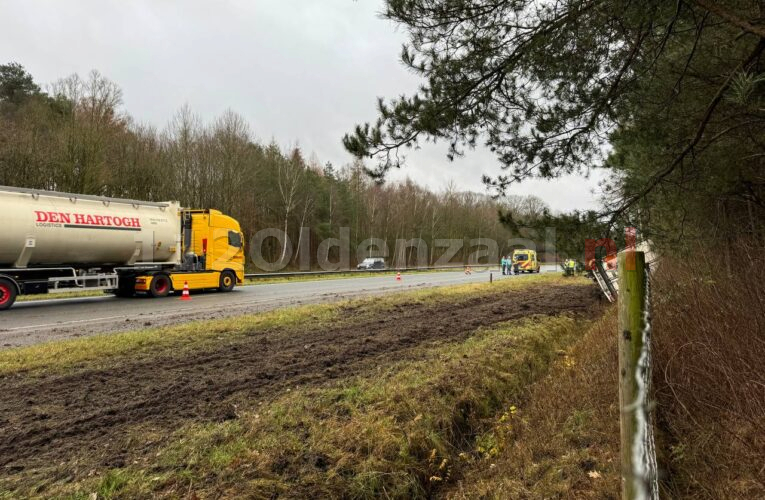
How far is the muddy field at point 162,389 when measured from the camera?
3613 millimetres

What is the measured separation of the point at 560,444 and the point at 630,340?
1.99 meters

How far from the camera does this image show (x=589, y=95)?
5.48 m

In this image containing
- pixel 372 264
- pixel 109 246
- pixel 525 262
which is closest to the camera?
pixel 109 246

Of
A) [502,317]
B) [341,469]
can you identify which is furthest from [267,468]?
[502,317]

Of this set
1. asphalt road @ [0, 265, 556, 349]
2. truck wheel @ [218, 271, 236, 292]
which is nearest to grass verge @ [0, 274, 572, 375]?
asphalt road @ [0, 265, 556, 349]

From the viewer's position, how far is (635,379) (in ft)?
7.81

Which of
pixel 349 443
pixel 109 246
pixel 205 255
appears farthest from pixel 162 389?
pixel 205 255

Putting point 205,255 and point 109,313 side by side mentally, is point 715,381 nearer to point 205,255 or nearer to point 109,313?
point 109,313

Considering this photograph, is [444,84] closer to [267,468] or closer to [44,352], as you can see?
[267,468]

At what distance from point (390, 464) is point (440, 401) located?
1367 mm

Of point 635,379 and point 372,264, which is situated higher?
point 372,264

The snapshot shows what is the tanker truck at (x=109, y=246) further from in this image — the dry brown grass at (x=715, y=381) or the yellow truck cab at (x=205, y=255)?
the dry brown grass at (x=715, y=381)

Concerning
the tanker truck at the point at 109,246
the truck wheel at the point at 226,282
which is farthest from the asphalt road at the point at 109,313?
the truck wheel at the point at 226,282

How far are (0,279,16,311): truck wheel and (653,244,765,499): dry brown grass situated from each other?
14.9 metres
